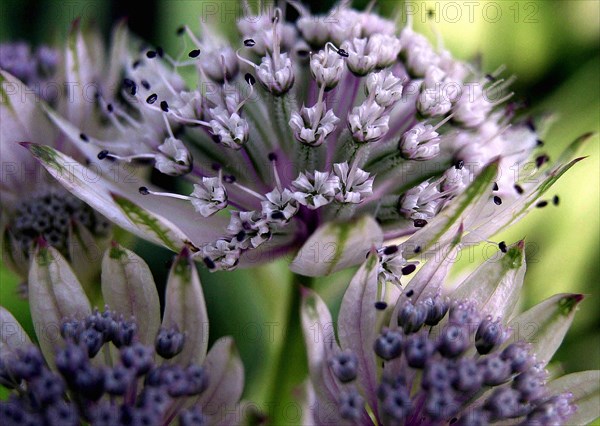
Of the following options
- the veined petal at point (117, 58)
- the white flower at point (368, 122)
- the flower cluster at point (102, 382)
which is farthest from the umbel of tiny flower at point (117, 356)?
the veined petal at point (117, 58)

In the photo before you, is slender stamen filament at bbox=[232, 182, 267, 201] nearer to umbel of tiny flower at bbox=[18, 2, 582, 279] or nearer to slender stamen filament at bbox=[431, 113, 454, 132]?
umbel of tiny flower at bbox=[18, 2, 582, 279]

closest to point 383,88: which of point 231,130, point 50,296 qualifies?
point 231,130

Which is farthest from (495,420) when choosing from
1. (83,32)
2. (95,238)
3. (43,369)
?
(83,32)

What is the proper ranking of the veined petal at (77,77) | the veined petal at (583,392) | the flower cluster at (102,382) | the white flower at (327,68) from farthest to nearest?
the veined petal at (77,77)
the white flower at (327,68)
the veined petal at (583,392)
the flower cluster at (102,382)

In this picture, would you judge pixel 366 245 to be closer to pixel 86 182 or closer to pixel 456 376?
pixel 456 376

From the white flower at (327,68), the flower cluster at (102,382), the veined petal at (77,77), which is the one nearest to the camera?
the flower cluster at (102,382)

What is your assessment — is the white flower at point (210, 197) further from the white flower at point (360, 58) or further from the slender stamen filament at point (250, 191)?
the white flower at point (360, 58)
